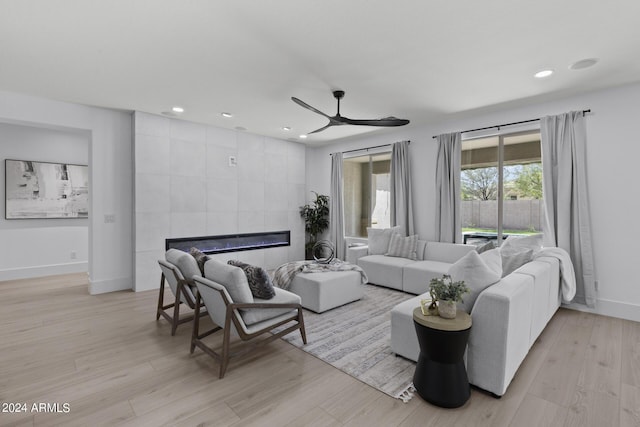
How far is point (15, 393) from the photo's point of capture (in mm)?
2195

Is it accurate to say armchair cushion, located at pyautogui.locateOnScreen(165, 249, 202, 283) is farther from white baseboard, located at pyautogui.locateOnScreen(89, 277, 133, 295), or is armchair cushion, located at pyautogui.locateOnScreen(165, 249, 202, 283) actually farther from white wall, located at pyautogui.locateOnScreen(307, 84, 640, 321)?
white wall, located at pyautogui.locateOnScreen(307, 84, 640, 321)

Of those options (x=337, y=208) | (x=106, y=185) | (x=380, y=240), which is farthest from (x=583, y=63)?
(x=106, y=185)

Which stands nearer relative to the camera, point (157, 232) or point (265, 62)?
point (265, 62)

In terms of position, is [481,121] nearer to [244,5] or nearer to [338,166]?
[338,166]

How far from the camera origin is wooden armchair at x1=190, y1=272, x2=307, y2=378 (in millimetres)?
2385

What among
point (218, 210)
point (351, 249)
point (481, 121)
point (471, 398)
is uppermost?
point (481, 121)

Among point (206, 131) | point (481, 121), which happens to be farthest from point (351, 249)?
point (206, 131)

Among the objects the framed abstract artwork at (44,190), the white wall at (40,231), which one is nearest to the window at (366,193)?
the white wall at (40,231)

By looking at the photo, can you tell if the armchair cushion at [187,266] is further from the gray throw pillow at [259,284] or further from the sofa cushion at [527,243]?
the sofa cushion at [527,243]

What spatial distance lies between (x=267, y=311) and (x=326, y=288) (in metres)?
1.22

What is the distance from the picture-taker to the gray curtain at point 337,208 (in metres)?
6.74

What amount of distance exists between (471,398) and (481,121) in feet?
13.5

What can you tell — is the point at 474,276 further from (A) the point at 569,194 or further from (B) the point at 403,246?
(B) the point at 403,246

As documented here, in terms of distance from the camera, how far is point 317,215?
22.9ft
